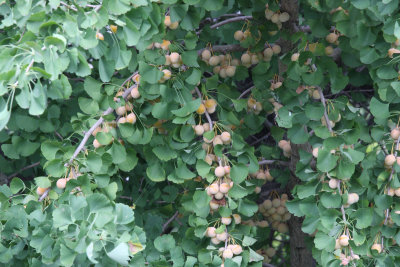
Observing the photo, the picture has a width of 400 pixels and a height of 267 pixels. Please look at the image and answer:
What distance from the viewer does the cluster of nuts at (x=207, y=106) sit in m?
1.53

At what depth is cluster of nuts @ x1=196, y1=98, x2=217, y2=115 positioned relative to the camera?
1531 millimetres

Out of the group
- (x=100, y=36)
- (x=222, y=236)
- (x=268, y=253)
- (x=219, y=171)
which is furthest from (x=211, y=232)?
(x=268, y=253)

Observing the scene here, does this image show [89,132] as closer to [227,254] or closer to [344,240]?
[227,254]

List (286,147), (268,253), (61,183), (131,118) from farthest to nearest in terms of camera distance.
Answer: (268,253), (286,147), (131,118), (61,183)

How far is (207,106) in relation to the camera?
5.10ft

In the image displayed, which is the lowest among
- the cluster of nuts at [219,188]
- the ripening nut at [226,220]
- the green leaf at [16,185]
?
the ripening nut at [226,220]

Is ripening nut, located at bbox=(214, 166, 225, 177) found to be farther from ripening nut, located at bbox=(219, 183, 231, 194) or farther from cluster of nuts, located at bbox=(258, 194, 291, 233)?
cluster of nuts, located at bbox=(258, 194, 291, 233)

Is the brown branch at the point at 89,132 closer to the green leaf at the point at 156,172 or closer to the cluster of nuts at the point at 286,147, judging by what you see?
the green leaf at the point at 156,172

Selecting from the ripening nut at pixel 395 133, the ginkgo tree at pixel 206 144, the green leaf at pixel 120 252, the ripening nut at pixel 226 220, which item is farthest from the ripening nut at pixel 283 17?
the green leaf at pixel 120 252

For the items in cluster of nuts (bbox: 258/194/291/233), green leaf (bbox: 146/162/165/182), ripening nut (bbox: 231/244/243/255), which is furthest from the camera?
cluster of nuts (bbox: 258/194/291/233)

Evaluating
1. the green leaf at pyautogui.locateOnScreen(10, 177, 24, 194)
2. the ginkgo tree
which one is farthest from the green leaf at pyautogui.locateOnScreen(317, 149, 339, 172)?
the green leaf at pyautogui.locateOnScreen(10, 177, 24, 194)

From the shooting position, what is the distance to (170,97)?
1497 mm

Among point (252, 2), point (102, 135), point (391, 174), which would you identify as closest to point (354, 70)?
point (252, 2)

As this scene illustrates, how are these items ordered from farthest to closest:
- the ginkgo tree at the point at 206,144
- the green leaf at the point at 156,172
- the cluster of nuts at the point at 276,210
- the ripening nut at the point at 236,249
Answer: the cluster of nuts at the point at 276,210
the green leaf at the point at 156,172
the ripening nut at the point at 236,249
the ginkgo tree at the point at 206,144
